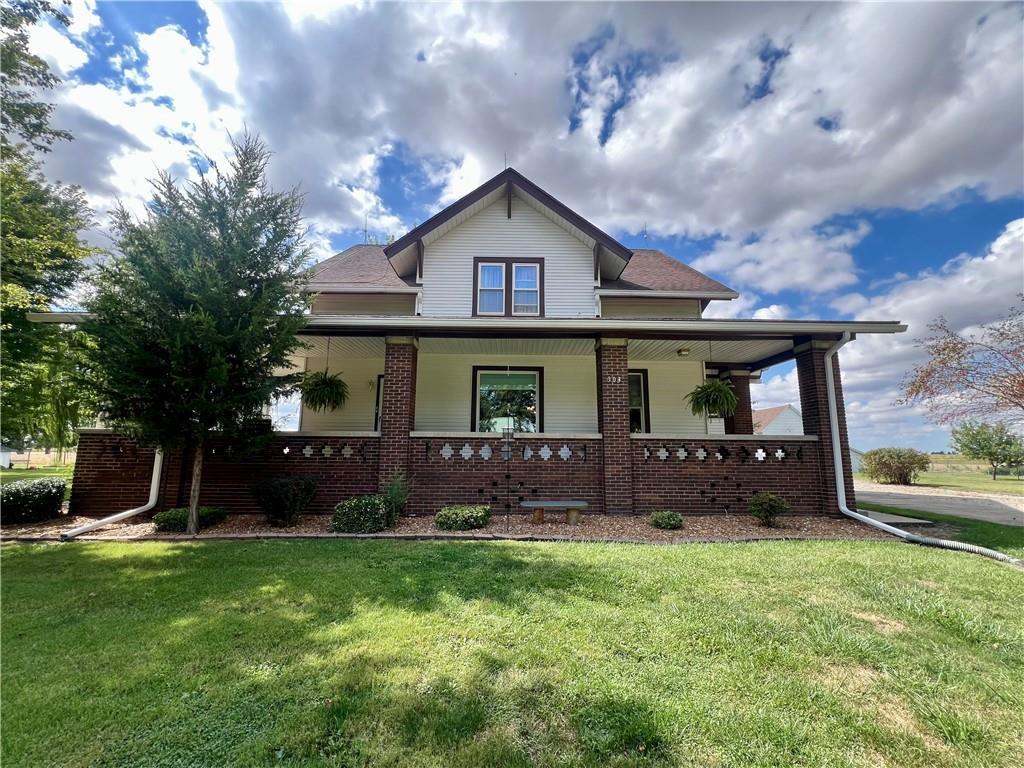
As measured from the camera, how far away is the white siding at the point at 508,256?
11.0m

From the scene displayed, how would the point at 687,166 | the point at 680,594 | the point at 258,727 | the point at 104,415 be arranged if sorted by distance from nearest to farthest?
the point at 258,727 → the point at 680,594 → the point at 104,415 → the point at 687,166

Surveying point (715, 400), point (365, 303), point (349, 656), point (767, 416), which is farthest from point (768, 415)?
point (349, 656)

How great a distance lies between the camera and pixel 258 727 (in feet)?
7.04

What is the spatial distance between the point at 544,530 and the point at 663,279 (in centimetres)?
870

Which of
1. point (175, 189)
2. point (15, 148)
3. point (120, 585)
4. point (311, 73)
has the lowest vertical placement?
point (120, 585)

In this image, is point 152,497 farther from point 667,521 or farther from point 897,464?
point 897,464

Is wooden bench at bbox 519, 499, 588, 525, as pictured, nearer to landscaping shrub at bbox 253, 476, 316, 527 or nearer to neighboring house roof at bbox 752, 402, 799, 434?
landscaping shrub at bbox 253, 476, 316, 527

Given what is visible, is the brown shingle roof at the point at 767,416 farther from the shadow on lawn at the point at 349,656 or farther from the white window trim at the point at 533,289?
the shadow on lawn at the point at 349,656

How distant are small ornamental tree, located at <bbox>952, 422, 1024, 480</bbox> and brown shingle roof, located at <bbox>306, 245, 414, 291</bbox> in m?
31.7

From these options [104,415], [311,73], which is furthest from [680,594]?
[311,73]

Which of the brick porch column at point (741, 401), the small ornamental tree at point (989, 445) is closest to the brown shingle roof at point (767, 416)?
the small ornamental tree at point (989, 445)

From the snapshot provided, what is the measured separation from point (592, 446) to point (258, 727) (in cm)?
696

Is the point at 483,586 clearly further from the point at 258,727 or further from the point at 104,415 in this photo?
the point at 104,415

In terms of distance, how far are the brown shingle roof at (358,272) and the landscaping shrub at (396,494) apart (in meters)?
5.41
